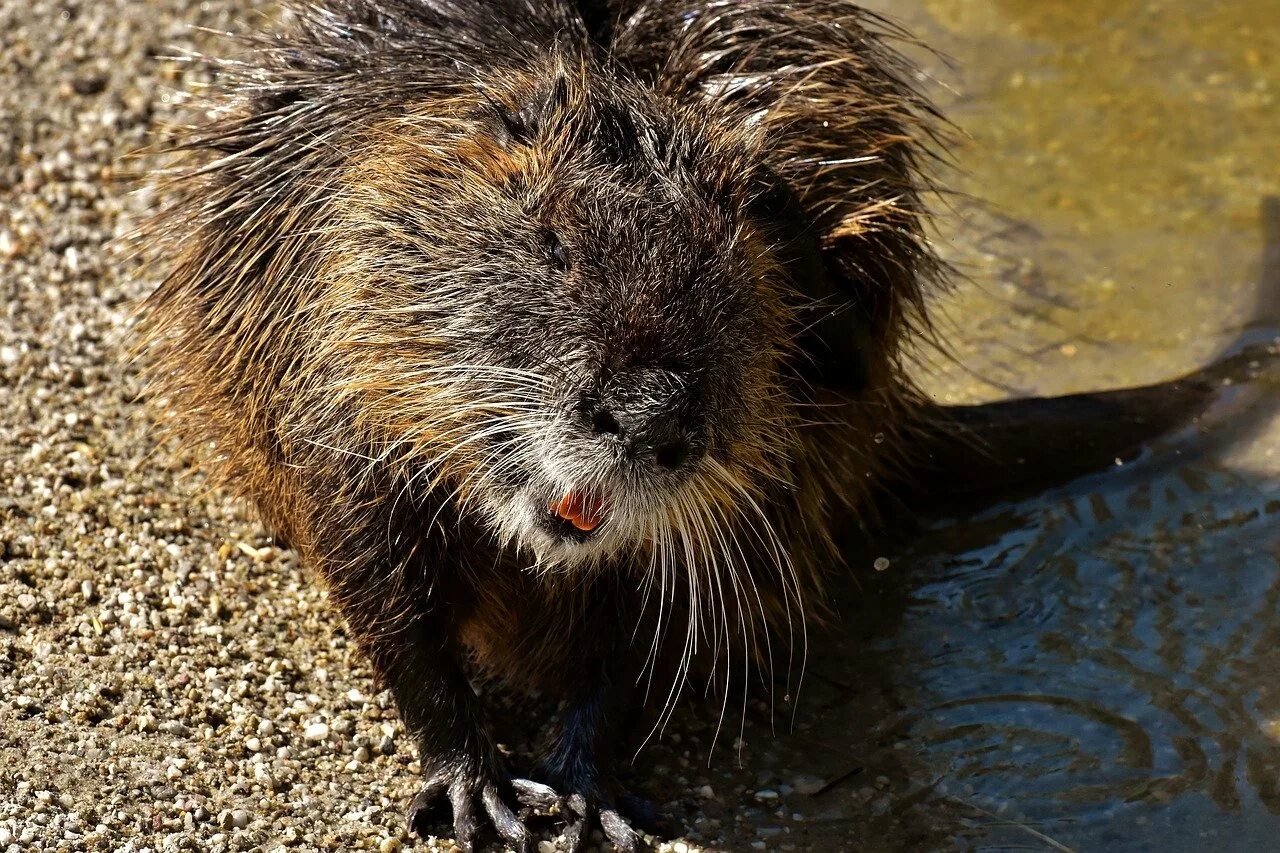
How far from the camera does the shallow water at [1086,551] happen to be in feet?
12.1

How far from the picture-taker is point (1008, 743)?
3.86 m

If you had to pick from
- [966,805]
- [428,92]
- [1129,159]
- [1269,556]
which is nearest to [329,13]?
[428,92]

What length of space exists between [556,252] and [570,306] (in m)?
0.15

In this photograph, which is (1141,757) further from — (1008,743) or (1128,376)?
(1128,376)

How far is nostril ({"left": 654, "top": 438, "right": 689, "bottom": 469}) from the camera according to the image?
298cm

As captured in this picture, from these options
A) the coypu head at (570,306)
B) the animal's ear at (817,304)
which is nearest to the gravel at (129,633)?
the coypu head at (570,306)

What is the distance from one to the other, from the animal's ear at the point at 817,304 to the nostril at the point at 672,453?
0.51m

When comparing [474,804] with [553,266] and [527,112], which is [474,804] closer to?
[553,266]

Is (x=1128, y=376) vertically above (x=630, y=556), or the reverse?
(x=1128, y=376)

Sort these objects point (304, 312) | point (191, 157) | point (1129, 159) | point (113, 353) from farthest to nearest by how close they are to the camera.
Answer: point (1129, 159)
point (113, 353)
point (191, 157)
point (304, 312)

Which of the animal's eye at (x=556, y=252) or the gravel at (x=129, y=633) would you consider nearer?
the animal's eye at (x=556, y=252)

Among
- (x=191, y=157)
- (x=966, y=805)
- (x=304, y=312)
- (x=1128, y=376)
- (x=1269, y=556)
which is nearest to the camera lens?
(x=304, y=312)

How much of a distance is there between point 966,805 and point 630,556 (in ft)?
3.22

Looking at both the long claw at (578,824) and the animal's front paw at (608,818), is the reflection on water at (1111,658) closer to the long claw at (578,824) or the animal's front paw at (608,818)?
the animal's front paw at (608,818)
